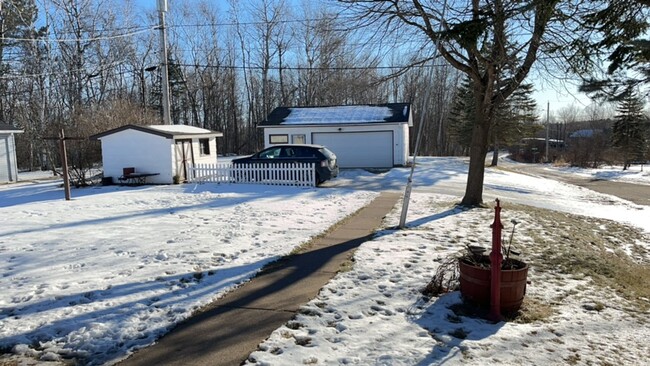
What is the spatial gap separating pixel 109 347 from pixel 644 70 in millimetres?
17266

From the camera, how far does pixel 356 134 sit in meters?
25.1

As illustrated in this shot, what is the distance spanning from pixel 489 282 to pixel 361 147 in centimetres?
2071

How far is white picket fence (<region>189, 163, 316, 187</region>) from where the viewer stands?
53.4ft

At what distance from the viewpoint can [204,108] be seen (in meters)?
49.8

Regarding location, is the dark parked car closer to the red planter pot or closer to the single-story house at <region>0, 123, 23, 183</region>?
the red planter pot

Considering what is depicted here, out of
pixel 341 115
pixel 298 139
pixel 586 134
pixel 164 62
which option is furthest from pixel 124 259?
pixel 586 134

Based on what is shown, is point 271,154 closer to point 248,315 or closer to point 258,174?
point 258,174

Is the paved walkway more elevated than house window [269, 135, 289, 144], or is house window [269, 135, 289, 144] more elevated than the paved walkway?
house window [269, 135, 289, 144]

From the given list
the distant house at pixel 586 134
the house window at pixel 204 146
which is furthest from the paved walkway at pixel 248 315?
the distant house at pixel 586 134

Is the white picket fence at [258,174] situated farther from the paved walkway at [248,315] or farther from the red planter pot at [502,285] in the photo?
the red planter pot at [502,285]

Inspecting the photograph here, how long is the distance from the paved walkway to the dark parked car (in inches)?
367

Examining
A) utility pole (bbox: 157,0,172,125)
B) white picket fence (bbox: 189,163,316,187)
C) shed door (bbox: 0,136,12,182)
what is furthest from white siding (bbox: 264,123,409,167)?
shed door (bbox: 0,136,12,182)

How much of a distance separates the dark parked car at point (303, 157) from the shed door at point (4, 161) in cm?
1342

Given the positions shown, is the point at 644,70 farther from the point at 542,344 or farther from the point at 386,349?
the point at 386,349
